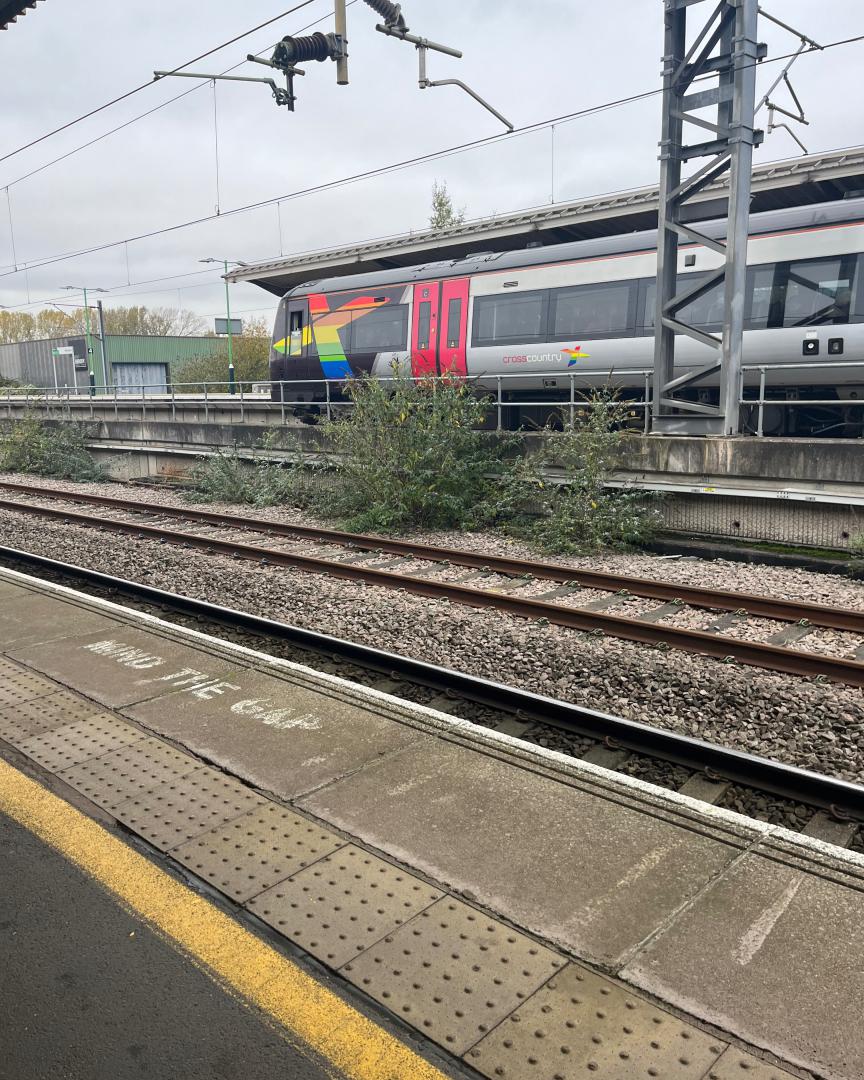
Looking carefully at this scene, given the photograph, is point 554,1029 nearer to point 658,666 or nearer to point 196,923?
point 196,923

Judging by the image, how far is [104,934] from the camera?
9.88 ft

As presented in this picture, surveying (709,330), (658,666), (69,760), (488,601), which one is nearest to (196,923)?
(69,760)

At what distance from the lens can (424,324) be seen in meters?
17.3

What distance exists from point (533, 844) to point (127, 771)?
83.6 inches

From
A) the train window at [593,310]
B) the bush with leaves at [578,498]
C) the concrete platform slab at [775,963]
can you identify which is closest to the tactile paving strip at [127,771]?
the concrete platform slab at [775,963]

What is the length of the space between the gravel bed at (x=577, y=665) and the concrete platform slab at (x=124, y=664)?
1620 mm

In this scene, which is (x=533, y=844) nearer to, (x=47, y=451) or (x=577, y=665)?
(x=577, y=665)

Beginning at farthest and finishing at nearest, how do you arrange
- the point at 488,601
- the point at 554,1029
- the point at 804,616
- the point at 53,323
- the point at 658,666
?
the point at 53,323 → the point at 488,601 → the point at 804,616 → the point at 658,666 → the point at 554,1029

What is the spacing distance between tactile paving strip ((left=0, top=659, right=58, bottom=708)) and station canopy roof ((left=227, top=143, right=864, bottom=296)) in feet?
32.8

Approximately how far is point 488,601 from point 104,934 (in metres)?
5.53

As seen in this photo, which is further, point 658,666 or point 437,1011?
point 658,666

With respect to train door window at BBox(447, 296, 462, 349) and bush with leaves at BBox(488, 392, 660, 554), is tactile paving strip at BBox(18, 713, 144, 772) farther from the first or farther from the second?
train door window at BBox(447, 296, 462, 349)

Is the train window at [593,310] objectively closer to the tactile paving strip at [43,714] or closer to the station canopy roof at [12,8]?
the station canopy roof at [12,8]

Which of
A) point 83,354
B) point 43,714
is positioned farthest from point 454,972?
point 83,354
